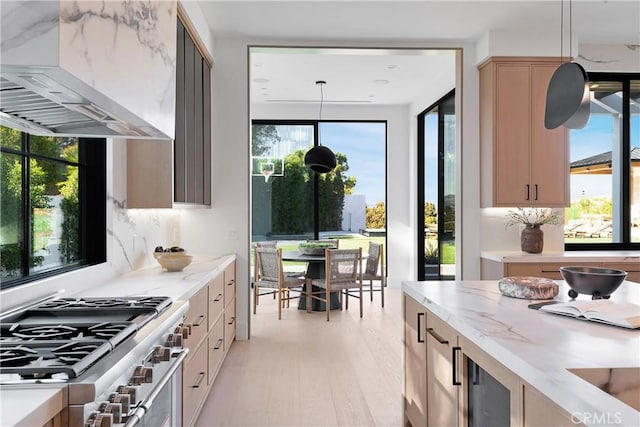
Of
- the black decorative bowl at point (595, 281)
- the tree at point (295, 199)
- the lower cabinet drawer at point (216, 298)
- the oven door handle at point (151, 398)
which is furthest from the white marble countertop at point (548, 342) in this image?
the tree at point (295, 199)

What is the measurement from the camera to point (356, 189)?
7895 mm

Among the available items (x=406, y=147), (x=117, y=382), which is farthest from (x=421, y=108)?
(x=117, y=382)

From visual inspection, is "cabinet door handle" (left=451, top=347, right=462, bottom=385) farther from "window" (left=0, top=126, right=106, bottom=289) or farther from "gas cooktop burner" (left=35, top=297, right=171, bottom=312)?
"window" (left=0, top=126, right=106, bottom=289)

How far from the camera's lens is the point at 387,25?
14.1 feet

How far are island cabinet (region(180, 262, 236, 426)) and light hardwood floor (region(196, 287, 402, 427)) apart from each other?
19cm

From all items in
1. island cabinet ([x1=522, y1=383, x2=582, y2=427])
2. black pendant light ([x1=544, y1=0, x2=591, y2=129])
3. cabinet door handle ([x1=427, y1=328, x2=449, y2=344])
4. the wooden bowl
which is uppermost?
black pendant light ([x1=544, y1=0, x2=591, y2=129])

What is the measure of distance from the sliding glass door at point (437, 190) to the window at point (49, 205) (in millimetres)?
4368

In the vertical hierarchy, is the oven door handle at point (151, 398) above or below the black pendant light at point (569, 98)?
below

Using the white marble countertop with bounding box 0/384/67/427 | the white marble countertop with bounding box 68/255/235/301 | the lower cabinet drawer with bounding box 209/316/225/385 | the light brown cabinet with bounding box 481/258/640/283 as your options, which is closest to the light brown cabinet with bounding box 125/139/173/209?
the white marble countertop with bounding box 68/255/235/301

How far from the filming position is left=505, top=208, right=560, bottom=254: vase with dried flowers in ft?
14.9

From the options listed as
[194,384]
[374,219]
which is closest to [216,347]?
[194,384]

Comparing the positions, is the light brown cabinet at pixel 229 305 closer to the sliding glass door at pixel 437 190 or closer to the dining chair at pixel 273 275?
the dining chair at pixel 273 275

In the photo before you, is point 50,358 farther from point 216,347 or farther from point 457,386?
point 216,347

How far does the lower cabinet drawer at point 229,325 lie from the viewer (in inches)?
157
